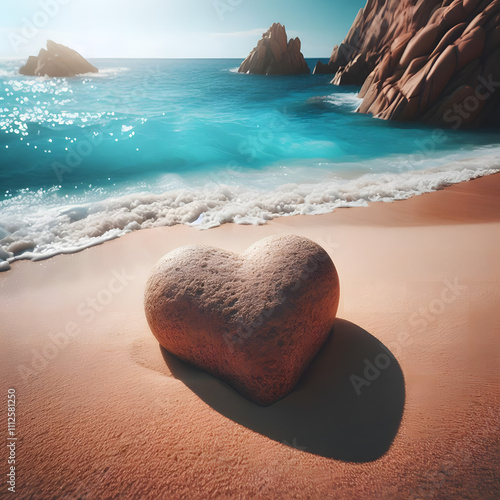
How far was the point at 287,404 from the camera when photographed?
1626 millimetres

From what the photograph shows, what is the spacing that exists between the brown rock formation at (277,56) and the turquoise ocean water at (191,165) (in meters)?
33.8

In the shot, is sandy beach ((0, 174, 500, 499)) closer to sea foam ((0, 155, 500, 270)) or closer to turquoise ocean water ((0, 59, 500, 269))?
sea foam ((0, 155, 500, 270))

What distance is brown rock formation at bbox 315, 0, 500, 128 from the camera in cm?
1071

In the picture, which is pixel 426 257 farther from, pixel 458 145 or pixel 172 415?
pixel 458 145

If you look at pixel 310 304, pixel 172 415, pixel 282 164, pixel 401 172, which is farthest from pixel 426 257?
pixel 282 164

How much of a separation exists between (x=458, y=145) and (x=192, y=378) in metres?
10.6

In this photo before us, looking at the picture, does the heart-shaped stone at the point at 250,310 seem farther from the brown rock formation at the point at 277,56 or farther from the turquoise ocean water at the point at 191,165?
the brown rock formation at the point at 277,56

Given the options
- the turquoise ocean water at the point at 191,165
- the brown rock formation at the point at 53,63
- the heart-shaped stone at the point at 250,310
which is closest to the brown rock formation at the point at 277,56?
the brown rock formation at the point at 53,63

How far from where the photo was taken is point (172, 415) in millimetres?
1517

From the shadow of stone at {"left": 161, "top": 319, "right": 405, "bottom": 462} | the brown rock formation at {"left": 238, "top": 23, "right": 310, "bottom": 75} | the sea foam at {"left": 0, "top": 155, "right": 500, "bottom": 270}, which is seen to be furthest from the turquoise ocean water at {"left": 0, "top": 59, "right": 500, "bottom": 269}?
the brown rock formation at {"left": 238, "top": 23, "right": 310, "bottom": 75}

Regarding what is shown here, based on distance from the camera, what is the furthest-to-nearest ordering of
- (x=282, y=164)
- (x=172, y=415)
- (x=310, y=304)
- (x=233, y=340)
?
(x=282, y=164) → (x=310, y=304) → (x=233, y=340) → (x=172, y=415)

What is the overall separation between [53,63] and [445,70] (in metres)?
37.5

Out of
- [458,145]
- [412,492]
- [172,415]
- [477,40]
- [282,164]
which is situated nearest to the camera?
[412,492]

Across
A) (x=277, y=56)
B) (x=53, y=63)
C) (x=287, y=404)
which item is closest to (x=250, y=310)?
(x=287, y=404)
